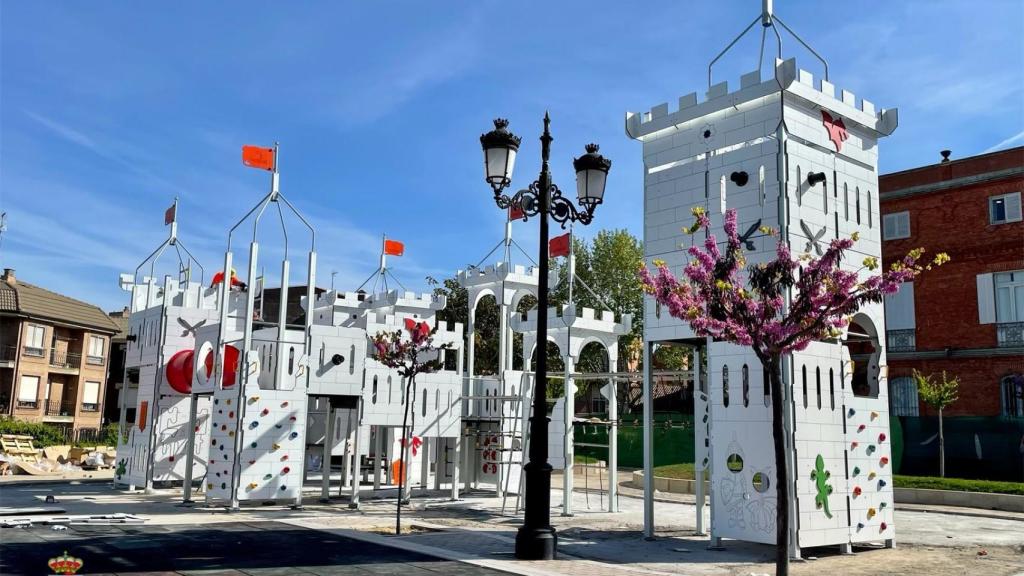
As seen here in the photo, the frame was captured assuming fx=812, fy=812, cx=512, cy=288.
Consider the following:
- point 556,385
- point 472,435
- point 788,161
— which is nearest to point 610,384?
point 472,435

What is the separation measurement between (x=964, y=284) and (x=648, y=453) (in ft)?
67.2

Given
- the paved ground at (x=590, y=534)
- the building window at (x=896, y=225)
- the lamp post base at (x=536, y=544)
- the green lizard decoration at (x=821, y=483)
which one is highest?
the building window at (x=896, y=225)

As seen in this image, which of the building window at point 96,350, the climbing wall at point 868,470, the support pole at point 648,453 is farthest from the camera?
the building window at point 96,350

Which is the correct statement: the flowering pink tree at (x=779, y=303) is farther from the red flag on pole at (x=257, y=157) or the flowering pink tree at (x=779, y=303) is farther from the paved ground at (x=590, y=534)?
the red flag on pole at (x=257, y=157)

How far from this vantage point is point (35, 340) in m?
47.6

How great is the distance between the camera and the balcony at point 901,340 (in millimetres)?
30425

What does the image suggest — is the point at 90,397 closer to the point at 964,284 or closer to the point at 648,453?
the point at 648,453

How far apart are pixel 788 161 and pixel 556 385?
34170 mm

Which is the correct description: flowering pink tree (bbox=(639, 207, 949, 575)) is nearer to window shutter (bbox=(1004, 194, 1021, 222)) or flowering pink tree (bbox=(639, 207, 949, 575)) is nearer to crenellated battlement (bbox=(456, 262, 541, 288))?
crenellated battlement (bbox=(456, 262, 541, 288))

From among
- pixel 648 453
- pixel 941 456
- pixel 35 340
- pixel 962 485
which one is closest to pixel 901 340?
pixel 941 456

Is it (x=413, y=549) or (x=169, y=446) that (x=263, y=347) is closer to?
(x=169, y=446)

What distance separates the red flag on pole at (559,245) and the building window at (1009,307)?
1626 cm

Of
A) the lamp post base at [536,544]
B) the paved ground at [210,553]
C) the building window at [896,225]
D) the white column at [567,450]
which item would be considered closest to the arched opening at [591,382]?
the building window at [896,225]

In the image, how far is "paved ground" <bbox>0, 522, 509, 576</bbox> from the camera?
9.83 meters
